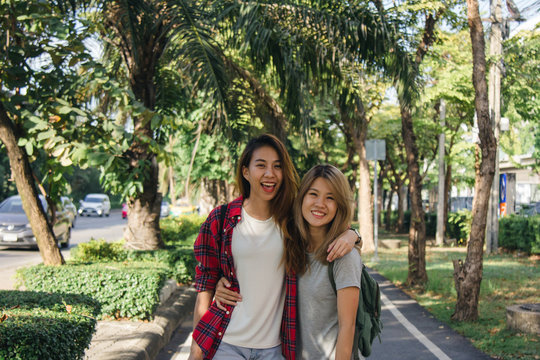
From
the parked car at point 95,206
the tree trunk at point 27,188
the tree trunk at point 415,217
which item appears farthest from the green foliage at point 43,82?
the parked car at point 95,206

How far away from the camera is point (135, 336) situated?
5996 millimetres

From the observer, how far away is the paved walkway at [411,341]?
6.32 meters

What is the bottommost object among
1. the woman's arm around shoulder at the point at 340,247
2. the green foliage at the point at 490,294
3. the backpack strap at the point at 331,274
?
the green foliage at the point at 490,294

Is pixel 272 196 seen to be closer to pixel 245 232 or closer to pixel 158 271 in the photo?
pixel 245 232

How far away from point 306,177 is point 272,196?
248mm

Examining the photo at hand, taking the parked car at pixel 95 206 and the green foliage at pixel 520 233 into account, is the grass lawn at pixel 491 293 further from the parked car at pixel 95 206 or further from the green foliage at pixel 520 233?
the parked car at pixel 95 206

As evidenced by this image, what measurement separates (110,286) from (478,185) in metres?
4.96

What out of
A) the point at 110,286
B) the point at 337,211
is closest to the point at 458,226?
the point at 110,286

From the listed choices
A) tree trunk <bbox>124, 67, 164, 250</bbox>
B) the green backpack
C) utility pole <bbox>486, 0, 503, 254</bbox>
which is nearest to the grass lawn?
utility pole <bbox>486, 0, 503, 254</bbox>

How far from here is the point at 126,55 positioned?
10031 millimetres

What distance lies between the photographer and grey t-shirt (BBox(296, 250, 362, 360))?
288 cm

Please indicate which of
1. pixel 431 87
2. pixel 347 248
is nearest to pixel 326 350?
pixel 347 248

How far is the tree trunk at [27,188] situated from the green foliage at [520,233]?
14148 millimetres

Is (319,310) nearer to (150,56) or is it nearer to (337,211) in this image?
(337,211)
